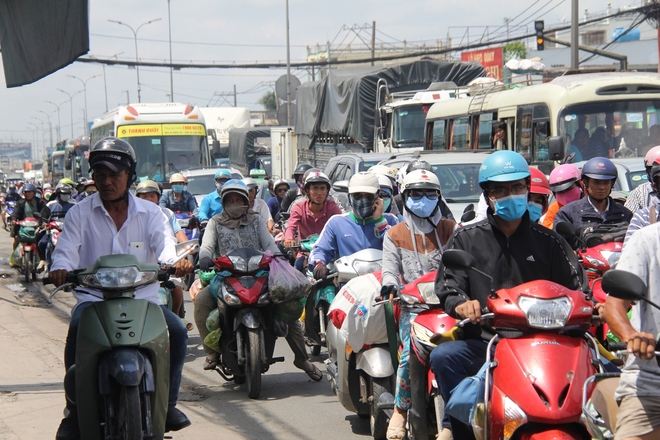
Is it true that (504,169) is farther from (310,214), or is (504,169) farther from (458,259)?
(310,214)

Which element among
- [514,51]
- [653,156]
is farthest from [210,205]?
[514,51]

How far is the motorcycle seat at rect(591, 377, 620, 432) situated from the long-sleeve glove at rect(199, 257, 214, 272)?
4.76 meters

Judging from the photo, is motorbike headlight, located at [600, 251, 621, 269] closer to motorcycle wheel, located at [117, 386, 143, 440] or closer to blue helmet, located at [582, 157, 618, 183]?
Answer: blue helmet, located at [582, 157, 618, 183]

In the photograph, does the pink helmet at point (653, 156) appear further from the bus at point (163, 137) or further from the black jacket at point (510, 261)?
the bus at point (163, 137)

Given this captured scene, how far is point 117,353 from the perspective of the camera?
502 centimetres

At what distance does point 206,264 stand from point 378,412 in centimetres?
242

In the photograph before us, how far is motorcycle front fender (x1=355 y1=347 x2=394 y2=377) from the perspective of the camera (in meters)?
6.44

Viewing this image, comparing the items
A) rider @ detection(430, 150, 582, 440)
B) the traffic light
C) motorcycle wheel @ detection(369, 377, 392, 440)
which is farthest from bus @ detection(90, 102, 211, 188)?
rider @ detection(430, 150, 582, 440)

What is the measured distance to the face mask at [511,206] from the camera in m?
→ 4.84

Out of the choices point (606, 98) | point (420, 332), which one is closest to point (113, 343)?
point (420, 332)

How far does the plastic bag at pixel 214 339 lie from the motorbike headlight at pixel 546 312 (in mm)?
4791

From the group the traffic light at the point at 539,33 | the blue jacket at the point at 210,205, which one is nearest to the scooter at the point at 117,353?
the blue jacket at the point at 210,205

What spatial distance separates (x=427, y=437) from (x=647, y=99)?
1117 centimetres

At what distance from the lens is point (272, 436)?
7.15 metres
